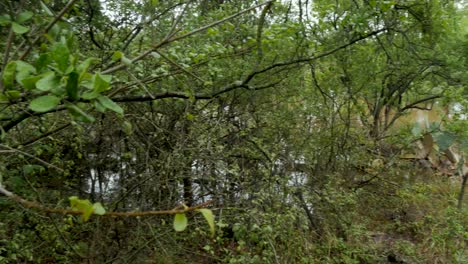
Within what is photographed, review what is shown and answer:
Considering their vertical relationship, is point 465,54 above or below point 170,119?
above

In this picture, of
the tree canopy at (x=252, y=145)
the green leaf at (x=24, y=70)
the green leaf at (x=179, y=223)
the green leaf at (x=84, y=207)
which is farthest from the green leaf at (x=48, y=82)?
the tree canopy at (x=252, y=145)

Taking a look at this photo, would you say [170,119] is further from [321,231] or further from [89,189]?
[321,231]

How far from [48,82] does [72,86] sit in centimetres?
6

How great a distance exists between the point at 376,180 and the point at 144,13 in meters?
3.92

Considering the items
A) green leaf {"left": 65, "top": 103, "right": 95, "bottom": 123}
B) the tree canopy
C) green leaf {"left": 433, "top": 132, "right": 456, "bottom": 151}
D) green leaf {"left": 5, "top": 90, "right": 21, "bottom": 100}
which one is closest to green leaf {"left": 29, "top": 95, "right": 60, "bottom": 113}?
green leaf {"left": 65, "top": 103, "right": 95, "bottom": 123}

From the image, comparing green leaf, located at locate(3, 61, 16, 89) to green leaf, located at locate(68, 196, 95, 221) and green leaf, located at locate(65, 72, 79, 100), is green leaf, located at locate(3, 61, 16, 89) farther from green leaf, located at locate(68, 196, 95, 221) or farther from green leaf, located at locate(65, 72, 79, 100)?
green leaf, located at locate(68, 196, 95, 221)

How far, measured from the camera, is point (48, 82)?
1.06m

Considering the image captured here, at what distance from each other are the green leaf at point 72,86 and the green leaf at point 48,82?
1.4 inches

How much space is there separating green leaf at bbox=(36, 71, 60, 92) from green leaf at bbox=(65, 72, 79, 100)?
35 mm

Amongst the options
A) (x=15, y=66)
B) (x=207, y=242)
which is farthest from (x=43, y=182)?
(x=15, y=66)

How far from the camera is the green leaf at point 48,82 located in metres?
1.04

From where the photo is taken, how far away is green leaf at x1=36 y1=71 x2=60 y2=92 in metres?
1.04

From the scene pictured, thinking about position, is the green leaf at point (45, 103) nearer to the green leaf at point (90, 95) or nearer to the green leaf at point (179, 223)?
the green leaf at point (90, 95)

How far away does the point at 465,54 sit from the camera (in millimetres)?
5980
